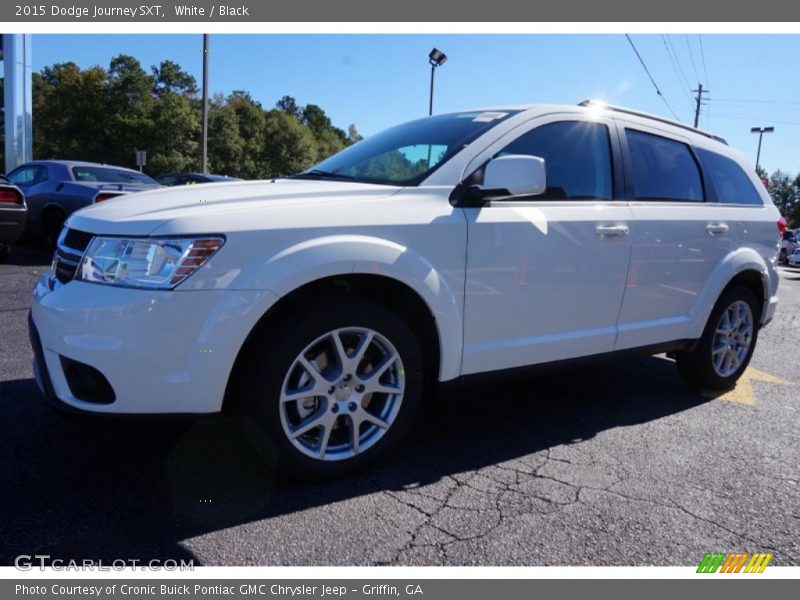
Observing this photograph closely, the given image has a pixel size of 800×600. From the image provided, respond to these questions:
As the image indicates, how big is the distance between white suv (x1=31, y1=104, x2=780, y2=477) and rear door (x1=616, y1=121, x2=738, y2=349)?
0.5 inches

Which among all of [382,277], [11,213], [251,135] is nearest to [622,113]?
[382,277]

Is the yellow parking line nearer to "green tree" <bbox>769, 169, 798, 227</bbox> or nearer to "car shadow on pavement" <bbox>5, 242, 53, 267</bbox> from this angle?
"car shadow on pavement" <bbox>5, 242, 53, 267</bbox>

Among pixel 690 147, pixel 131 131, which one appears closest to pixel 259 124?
pixel 131 131

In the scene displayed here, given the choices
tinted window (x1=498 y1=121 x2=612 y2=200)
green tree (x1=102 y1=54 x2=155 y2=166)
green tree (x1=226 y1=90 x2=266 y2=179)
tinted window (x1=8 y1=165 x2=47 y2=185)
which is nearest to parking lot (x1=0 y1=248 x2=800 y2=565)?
tinted window (x1=498 y1=121 x2=612 y2=200)

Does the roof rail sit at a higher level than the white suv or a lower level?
higher

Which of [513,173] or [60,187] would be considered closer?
[513,173]

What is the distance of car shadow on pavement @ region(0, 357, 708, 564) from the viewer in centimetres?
231

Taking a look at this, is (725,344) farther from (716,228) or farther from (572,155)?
(572,155)

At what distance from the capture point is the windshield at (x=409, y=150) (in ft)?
10.5

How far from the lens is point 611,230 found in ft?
11.4

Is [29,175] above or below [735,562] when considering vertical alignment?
above

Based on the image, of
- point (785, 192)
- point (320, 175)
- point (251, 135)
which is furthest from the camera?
point (785, 192)

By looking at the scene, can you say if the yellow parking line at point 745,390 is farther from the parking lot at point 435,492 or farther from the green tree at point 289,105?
the green tree at point 289,105

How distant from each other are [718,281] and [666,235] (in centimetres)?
68
